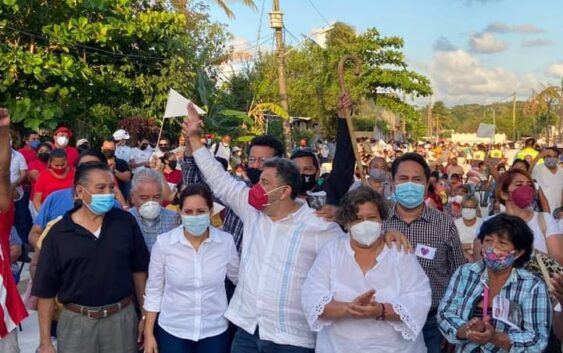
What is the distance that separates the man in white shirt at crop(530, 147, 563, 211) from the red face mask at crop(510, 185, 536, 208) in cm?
554

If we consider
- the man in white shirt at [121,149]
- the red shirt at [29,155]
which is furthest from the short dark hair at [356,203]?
the man in white shirt at [121,149]

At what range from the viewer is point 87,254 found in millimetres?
3965

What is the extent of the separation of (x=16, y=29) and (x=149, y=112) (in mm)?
4069

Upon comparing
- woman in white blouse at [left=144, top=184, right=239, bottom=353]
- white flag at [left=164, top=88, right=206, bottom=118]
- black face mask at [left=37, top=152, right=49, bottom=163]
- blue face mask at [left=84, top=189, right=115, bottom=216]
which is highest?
white flag at [left=164, top=88, right=206, bottom=118]

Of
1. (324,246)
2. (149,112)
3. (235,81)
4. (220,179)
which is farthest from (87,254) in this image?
(235,81)

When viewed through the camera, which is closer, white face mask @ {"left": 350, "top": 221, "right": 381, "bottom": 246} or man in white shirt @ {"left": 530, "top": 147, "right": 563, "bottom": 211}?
white face mask @ {"left": 350, "top": 221, "right": 381, "bottom": 246}

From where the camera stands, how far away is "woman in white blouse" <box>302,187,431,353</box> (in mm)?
3467

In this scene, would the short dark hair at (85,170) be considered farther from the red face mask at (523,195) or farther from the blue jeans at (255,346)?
the red face mask at (523,195)

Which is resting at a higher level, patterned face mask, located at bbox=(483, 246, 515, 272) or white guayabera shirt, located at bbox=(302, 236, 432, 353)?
patterned face mask, located at bbox=(483, 246, 515, 272)

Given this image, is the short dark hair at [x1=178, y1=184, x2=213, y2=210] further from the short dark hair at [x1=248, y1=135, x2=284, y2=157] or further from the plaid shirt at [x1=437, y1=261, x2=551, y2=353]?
the plaid shirt at [x1=437, y1=261, x2=551, y2=353]

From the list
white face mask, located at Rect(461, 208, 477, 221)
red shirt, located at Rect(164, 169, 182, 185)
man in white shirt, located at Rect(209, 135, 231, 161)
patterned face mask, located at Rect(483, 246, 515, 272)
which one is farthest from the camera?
red shirt, located at Rect(164, 169, 182, 185)

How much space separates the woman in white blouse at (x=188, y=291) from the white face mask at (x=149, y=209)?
20.4 inches

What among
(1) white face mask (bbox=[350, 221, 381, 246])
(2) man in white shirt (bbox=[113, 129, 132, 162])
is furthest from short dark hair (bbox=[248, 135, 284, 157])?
(2) man in white shirt (bbox=[113, 129, 132, 162])

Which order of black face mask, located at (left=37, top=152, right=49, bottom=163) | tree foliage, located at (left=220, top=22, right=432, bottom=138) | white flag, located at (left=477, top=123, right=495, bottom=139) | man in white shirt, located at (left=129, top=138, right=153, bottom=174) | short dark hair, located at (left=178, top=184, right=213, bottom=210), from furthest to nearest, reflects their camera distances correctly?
1. tree foliage, located at (left=220, top=22, right=432, bottom=138)
2. white flag, located at (left=477, top=123, right=495, bottom=139)
3. man in white shirt, located at (left=129, top=138, right=153, bottom=174)
4. black face mask, located at (left=37, top=152, right=49, bottom=163)
5. short dark hair, located at (left=178, top=184, right=213, bottom=210)
